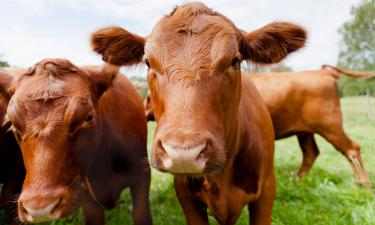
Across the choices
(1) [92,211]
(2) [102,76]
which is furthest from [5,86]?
(1) [92,211]

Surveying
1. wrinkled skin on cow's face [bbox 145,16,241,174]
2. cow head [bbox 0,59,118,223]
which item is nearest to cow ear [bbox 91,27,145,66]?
cow head [bbox 0,59,118,223]

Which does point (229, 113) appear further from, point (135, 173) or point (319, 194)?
point (319, 194)

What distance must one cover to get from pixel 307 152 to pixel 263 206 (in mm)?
4759

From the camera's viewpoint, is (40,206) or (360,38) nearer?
(40,206)

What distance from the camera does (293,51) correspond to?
9.61 ft

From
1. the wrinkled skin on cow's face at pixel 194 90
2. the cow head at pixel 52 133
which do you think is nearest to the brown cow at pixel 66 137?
the cow head at pixel 52 133

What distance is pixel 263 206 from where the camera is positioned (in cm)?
315

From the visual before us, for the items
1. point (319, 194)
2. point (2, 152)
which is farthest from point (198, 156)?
point (319, 194)

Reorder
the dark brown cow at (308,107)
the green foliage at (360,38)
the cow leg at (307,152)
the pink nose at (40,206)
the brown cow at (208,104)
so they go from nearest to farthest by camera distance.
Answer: the brown cow at (208,104), the pink nose at (40,206), the dark brown cow at (308,107), the cow leg at (307,152), the green foliage at (360,38)

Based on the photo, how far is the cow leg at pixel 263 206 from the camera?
10.3ft

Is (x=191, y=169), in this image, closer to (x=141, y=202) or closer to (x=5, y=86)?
(x=5, y=86)

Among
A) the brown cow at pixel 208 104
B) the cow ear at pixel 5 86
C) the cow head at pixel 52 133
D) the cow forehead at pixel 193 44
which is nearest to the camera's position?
the brown cow at pixel 208 104

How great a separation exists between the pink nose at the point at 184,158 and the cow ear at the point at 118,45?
1.42 meters

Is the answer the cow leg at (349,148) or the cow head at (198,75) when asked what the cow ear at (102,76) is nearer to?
the cow head at (198,75)
